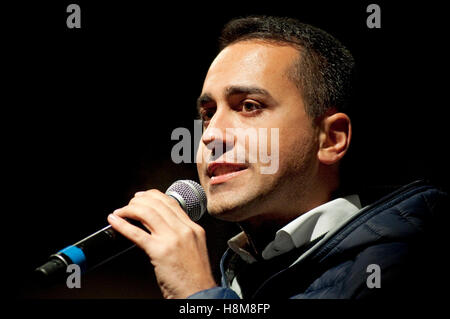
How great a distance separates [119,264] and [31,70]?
1164 millimetres

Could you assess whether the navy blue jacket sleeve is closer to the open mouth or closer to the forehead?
the open mouth

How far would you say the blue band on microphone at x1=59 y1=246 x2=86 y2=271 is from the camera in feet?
3.09

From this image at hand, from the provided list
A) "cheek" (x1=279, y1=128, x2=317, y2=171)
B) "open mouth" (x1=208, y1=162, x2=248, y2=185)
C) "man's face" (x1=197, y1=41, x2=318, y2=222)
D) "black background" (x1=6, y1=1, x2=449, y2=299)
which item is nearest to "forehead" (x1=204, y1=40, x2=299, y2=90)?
"man's face" (x1=197, y1=41, x2=318, y2=222)

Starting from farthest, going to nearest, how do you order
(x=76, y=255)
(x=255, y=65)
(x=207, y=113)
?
(x=207, y=113), (x=255, y=65), (x=76, y=255)

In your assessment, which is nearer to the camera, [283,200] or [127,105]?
A: [283,200]

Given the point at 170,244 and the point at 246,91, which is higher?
the point at 246,91

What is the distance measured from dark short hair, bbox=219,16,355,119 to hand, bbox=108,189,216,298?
62 cm

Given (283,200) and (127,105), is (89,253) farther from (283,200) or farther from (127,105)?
(127,105)

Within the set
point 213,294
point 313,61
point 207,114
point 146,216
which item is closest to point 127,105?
point 207,114

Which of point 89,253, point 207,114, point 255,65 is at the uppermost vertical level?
point 255,65

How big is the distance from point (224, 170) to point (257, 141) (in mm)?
148

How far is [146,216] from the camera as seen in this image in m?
1.04

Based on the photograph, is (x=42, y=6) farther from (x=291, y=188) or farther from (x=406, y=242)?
(x=406, y=242)

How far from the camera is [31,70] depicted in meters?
2.01
